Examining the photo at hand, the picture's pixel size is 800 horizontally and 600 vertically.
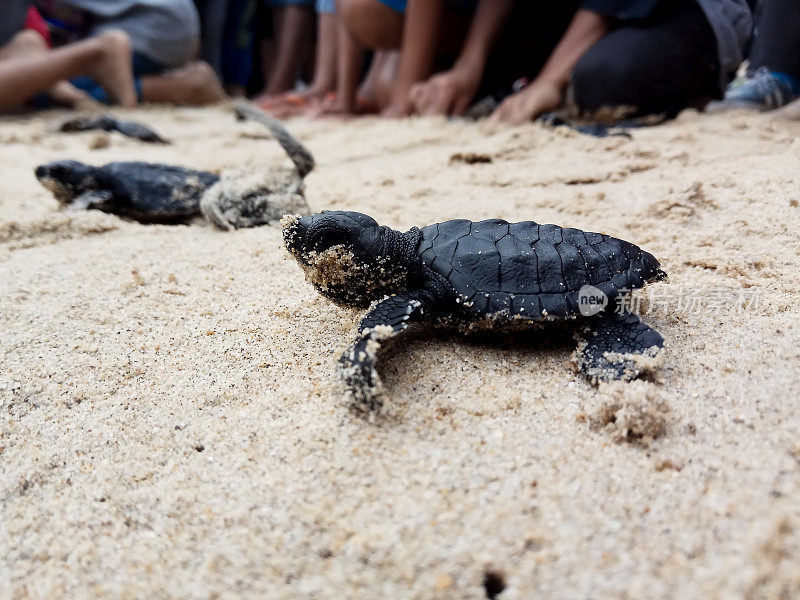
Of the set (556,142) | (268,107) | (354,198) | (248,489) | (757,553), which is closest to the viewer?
(757,553)

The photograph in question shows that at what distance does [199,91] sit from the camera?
561 cm

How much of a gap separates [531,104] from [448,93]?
2.55ft

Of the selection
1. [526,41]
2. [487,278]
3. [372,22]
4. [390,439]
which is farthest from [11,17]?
[390,439]

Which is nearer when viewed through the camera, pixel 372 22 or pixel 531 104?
pixel 531 104

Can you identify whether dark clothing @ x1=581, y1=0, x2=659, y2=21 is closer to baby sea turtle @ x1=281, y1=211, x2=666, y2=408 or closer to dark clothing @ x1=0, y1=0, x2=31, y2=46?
baby sea turtle @ x1=281, y1=211, x2=666, y2=408

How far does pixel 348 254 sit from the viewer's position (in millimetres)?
1133

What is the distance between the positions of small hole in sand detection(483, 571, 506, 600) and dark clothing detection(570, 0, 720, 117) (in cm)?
325

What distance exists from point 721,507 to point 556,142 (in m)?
2.25

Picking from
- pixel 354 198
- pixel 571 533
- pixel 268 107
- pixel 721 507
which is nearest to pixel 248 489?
pixel 571 533

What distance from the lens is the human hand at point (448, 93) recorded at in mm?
3764

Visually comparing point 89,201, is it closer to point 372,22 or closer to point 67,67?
point 67,67

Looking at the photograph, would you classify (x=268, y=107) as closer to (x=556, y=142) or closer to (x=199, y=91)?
(x=199, y=91)

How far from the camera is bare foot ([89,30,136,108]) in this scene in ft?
15.0

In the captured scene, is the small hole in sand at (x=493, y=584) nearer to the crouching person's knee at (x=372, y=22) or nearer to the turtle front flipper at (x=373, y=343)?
the turtle front flipper at (x=373, y=343)
